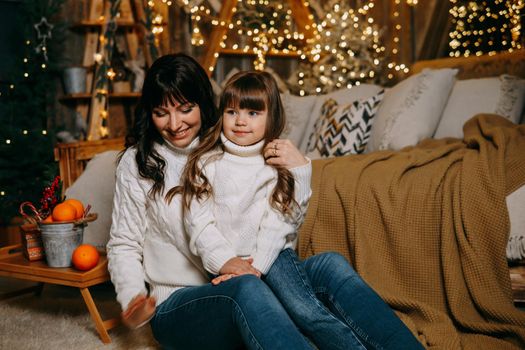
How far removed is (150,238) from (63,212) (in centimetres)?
50

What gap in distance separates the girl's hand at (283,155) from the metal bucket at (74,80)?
2.65m

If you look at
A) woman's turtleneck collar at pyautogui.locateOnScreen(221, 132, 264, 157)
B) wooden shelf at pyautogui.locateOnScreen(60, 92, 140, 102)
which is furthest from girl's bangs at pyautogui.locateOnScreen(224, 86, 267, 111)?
wooden shelf at pyautogui.locateOnScreen(60, 92, 140, 102)

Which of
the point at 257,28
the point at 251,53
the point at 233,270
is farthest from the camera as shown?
the point at 251,53

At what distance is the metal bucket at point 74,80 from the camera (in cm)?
374

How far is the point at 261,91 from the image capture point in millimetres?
1518

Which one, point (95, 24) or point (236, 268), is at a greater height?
point (95, 24)

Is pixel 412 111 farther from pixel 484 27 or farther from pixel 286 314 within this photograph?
pixel 484 27

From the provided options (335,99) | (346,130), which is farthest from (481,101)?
(335,99)

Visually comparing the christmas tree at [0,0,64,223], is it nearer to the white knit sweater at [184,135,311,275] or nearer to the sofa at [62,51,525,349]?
the sofa at [62,51,525,349]

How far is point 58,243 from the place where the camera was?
184 centimetres

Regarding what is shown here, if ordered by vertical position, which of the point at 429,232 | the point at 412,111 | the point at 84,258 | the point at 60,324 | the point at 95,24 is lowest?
the point at 60,324

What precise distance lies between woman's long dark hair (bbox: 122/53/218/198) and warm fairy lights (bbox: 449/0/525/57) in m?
3.43

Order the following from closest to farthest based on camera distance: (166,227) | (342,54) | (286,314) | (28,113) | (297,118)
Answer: (286,314)
(166,227)
(297,118)
(28,113)
(342,54)

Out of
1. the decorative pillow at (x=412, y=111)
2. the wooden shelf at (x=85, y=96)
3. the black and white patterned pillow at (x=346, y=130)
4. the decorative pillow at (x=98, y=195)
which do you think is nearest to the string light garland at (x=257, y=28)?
the wooden shelf at (x=85, y=96)
